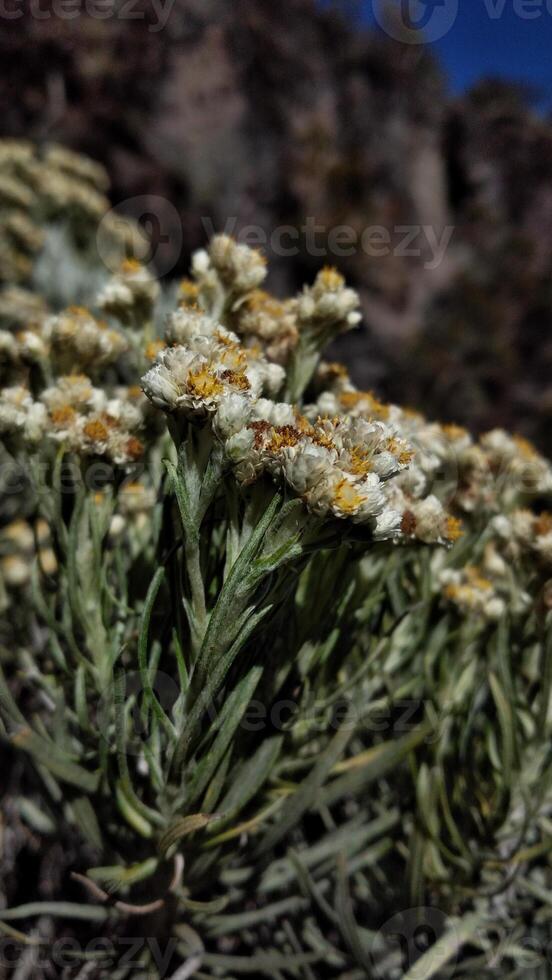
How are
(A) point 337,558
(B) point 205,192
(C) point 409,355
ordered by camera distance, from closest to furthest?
(A) point 337,558, (C) point 409,355, (B) point 205,192

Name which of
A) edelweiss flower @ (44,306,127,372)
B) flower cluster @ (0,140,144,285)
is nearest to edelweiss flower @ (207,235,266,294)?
edelweiss flower @ (44,306,127,372)

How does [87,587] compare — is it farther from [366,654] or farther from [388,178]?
[388,178]

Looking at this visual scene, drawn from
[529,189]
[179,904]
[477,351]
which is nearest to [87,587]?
[179,904]

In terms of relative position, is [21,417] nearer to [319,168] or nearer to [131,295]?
[131,295]

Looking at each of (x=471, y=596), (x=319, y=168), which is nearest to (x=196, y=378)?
(x=471, y=596)

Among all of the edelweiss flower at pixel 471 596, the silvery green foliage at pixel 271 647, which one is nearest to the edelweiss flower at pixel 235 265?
the silvery green foliage at pixel 271 647

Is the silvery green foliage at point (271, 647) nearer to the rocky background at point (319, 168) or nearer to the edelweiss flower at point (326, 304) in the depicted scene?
the edelweiss flower at point (326, 304)
